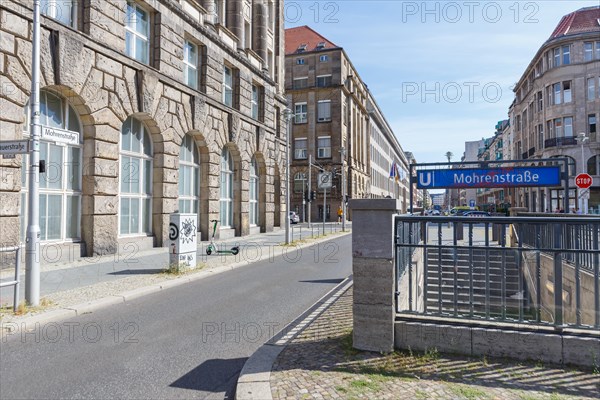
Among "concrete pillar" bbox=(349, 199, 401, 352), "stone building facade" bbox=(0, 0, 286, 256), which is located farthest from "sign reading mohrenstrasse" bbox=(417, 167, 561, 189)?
"stone building facade" bbox=(0, 0, 286, 256)

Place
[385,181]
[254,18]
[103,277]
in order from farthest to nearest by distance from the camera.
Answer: [385,181]
[254,18]
[103,277]

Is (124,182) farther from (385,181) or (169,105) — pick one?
(385,181)

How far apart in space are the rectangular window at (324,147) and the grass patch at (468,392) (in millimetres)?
51902

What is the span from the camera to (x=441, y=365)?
4.18m

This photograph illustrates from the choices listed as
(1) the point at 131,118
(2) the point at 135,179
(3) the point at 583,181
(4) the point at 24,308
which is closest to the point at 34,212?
(4) the point at 24,308

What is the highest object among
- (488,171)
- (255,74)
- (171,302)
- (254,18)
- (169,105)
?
(254,18)

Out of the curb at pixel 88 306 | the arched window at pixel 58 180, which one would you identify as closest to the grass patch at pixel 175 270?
the curb at pixel 88 306

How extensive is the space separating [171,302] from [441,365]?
5.27 m

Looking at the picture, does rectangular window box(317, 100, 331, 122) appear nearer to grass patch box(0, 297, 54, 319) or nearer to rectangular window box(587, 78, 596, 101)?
rectangular window box(587, 78, 596, 101)

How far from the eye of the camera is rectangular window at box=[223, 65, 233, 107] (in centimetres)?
2233

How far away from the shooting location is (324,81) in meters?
56.3

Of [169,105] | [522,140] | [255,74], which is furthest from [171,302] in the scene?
[522,140]

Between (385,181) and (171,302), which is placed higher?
(385,181)

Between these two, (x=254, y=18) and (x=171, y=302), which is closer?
(x=171, y=302)
